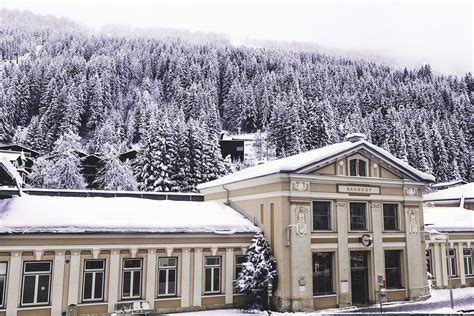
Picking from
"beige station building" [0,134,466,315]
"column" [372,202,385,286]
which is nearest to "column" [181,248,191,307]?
"beige station building" [0,134,466,315]

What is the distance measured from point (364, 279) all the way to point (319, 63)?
490ft

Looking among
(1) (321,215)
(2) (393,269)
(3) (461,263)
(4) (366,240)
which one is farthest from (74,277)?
(3) (461,263)

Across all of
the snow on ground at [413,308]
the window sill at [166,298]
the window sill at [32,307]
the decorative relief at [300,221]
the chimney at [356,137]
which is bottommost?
the snow on ground at [413,308]

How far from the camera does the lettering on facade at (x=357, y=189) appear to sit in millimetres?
23922

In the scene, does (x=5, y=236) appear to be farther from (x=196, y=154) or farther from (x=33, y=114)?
(x=33, y=114)

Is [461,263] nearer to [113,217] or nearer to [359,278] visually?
[359,278]

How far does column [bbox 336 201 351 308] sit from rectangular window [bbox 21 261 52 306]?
14.3 metres

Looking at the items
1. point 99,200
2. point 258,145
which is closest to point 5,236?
point 99,200

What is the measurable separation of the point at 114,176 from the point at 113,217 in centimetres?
3246

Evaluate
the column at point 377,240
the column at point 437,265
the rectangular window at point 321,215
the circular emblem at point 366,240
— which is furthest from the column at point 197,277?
the column at point 437,265

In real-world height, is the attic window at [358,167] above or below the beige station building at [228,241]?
above

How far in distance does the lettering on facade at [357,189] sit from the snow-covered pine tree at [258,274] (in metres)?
5.26

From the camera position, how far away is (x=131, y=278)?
20.4 m

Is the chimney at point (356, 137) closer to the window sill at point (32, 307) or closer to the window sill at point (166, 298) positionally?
the window sill at point (166, 298)
